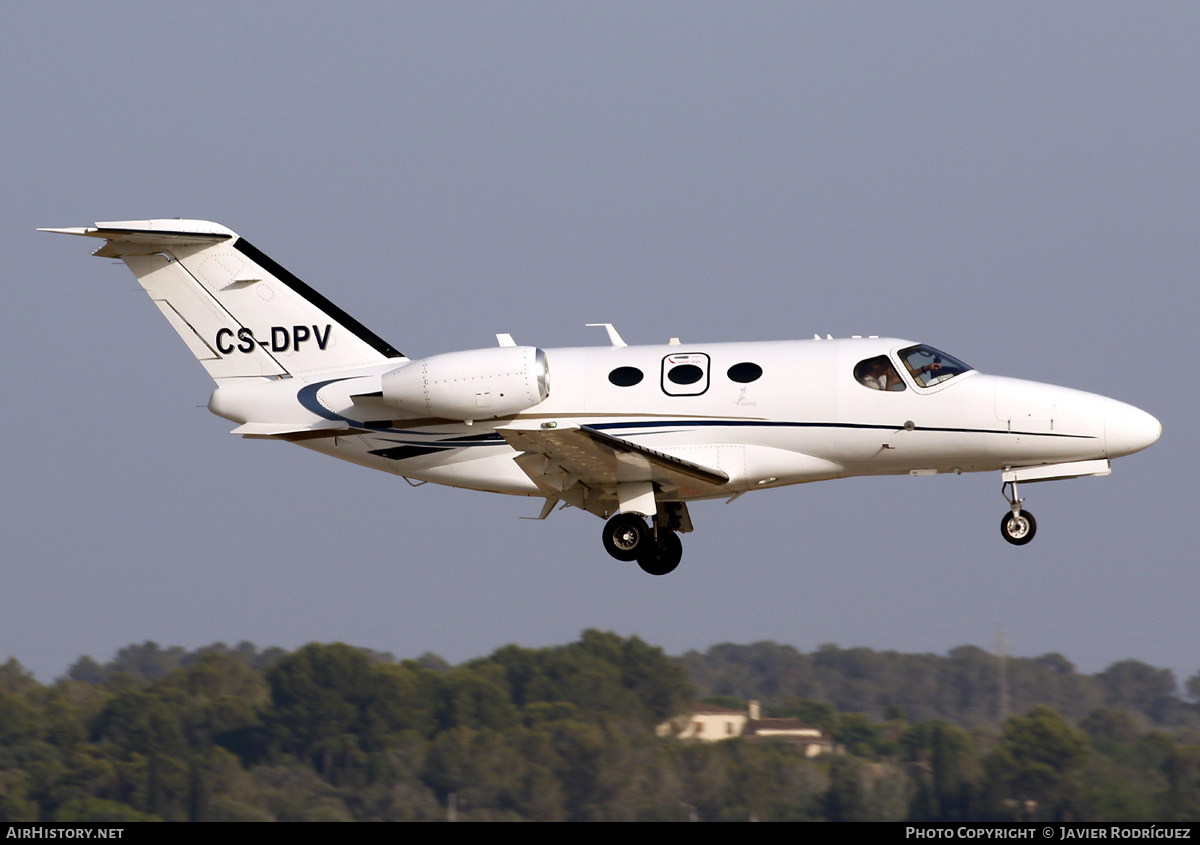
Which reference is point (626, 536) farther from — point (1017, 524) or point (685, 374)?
point (1017, 524)

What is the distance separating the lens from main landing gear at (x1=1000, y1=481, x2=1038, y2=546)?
21.0 metres

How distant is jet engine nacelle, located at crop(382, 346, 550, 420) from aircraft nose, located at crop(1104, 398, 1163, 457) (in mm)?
7903

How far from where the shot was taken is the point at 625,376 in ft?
69.7

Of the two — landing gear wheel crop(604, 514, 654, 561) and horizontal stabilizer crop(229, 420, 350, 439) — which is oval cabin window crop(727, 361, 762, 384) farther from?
horizontal stabilizer crop(229, 420, 350, 439)

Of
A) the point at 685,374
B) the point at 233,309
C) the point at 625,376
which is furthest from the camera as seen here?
the point at 233,309

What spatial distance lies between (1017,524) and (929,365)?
2648 mm

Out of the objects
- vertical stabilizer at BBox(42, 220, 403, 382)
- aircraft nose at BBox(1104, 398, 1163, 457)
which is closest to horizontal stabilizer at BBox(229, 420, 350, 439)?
vertical stabilizer at BBox(42, 220, 403, 382)

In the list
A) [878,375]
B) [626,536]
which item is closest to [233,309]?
[626,536]

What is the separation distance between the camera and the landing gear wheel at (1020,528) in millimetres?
21047

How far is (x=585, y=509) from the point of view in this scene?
2209 cm

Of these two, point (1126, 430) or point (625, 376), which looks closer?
point (1126, 430)

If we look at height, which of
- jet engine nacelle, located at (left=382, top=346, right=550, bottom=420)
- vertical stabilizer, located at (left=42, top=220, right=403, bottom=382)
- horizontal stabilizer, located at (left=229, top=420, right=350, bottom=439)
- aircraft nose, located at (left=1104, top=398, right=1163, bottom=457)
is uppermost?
vertical stabilizer, located at (left=42, top=220, right=403, bottom=382)

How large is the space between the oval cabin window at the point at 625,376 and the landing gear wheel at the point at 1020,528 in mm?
5690

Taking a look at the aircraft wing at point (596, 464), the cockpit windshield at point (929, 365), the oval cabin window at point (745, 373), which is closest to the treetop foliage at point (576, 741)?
the aircraft wing at point (596, 464)
